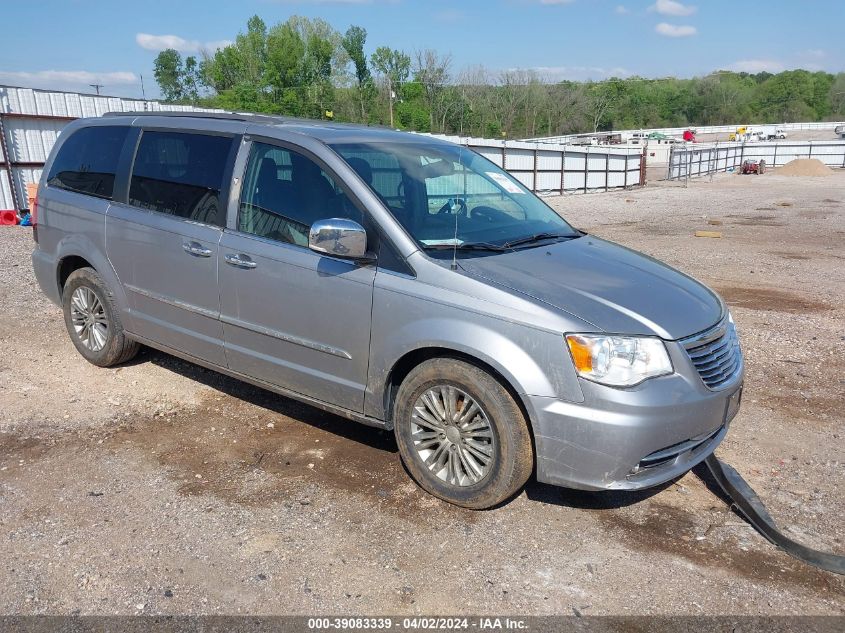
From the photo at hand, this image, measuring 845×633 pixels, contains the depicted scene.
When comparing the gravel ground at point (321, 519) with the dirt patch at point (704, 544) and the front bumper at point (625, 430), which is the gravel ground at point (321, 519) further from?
the front bumper at point (625, 430)

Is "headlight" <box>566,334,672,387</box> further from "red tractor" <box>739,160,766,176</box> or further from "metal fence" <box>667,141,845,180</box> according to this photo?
"red tractor" <box>739,160,766,176</box>

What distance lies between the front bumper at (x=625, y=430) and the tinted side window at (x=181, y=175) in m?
2.47

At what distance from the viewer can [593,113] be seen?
404 ft

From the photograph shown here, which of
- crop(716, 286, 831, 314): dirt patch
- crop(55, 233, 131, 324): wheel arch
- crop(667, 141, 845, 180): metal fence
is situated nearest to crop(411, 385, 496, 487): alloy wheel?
crop(55, 233, 131, 324): wheel arch

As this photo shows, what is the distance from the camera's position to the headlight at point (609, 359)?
3.11m

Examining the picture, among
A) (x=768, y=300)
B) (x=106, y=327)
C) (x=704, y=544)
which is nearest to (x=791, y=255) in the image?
(x=768, y=300)

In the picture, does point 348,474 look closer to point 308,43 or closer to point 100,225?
point 100,225

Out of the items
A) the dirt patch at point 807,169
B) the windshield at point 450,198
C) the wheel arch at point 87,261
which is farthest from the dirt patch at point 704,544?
the dirt patch at point 807,169

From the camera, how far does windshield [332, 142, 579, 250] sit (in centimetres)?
384

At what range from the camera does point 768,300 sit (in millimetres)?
8453

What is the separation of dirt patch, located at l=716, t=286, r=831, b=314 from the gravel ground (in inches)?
96.0

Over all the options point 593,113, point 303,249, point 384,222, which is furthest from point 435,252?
point 593,113

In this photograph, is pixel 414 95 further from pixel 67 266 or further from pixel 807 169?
pixel 67 266

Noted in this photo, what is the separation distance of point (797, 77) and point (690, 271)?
151331 mm
